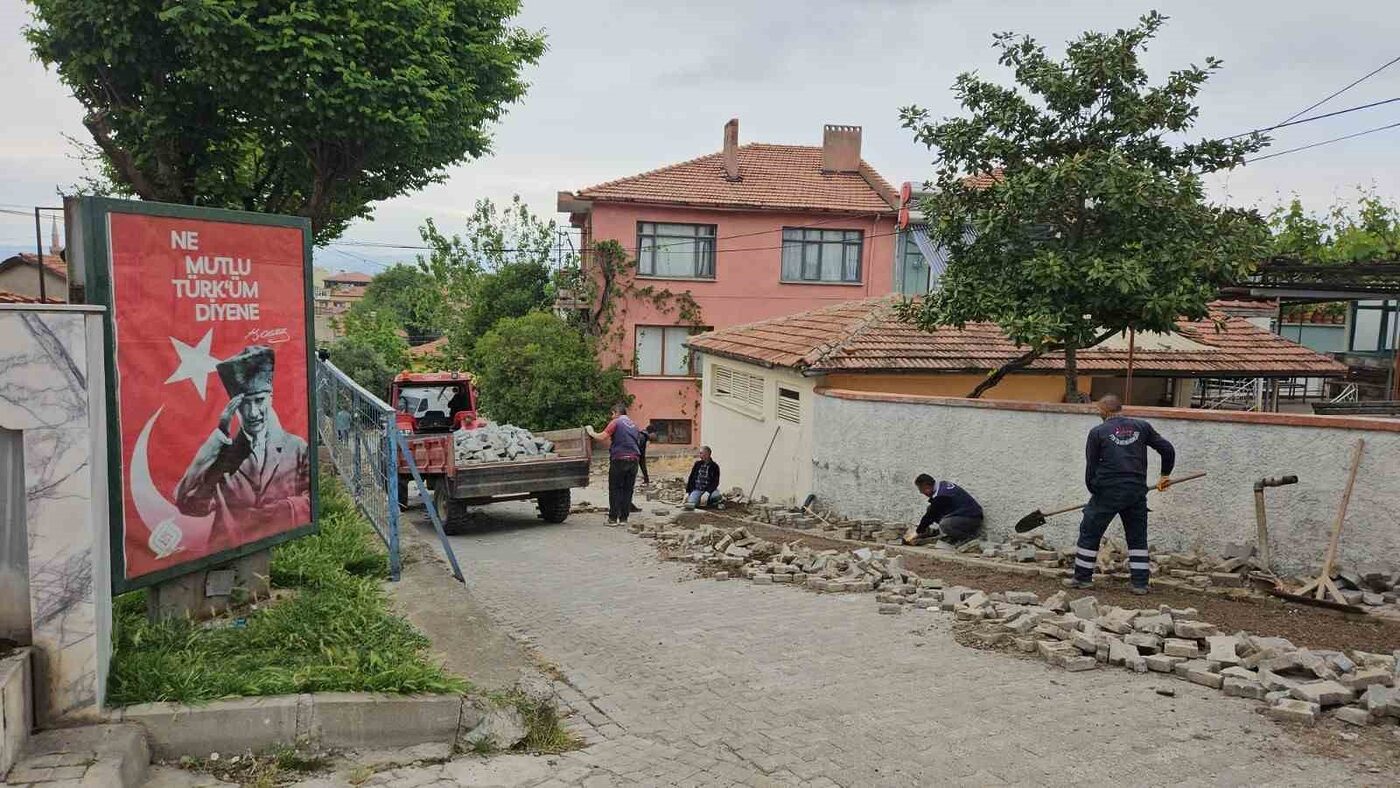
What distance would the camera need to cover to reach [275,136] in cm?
1570

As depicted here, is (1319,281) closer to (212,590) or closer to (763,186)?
(763,186)

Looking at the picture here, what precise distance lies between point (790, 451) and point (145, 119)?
37.1 feet

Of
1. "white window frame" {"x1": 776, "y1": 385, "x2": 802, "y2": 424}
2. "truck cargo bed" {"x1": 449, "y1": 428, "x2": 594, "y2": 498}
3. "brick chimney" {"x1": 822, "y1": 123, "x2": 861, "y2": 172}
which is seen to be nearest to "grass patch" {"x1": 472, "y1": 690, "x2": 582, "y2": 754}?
"truck cargo bed" {"x1": 449, "y1": 428, "x2": 594, "y2": 498}

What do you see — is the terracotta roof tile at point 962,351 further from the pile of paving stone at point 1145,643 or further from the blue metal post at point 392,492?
the blue metal post at point 392,492

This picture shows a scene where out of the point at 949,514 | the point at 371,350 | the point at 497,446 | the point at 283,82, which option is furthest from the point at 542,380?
the point at 949,514

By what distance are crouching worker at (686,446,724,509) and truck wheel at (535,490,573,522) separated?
2.09m

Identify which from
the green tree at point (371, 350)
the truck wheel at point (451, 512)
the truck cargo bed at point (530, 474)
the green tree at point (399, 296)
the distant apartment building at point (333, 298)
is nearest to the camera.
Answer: the truck cargo bed at point (530, 474)

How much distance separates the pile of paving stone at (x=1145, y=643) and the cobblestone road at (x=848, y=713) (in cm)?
19

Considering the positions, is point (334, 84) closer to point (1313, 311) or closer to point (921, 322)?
point (921, 322)

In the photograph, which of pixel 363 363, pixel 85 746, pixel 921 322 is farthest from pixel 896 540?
pixel 363 363

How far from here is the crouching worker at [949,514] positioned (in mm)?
10758

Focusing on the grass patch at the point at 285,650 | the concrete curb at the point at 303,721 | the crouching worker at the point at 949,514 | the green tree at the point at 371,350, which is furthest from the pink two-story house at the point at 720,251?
the concrete curb at the point at 303,721

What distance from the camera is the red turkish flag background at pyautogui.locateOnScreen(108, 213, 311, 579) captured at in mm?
4879

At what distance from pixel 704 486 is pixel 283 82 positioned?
8869 mm
